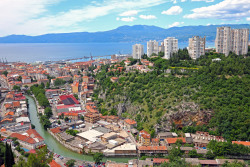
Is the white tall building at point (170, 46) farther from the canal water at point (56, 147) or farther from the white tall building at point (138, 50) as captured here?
the canal water at point (56, 147)

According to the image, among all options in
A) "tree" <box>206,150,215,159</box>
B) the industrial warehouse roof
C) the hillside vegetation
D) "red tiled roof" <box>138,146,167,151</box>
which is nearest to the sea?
the industrial warehouse roof

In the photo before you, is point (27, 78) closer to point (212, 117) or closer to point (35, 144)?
point (35, 144)

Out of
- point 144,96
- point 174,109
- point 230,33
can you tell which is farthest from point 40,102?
point 230,33

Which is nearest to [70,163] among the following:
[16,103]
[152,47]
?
[16,103]

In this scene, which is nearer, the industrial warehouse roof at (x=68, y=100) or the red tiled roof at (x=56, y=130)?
the red tiled roof at (x=56, y=130)

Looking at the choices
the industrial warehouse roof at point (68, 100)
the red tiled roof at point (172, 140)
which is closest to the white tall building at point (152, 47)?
the industrial warehouse roof at point (68, 100)

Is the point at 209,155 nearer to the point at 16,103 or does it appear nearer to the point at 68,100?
the point at 68,100

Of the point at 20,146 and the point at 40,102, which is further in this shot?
the point at 40,102

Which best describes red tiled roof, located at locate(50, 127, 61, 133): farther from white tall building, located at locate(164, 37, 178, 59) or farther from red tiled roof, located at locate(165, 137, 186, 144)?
white tall building, located at locate(164, 37, 178, 59)
